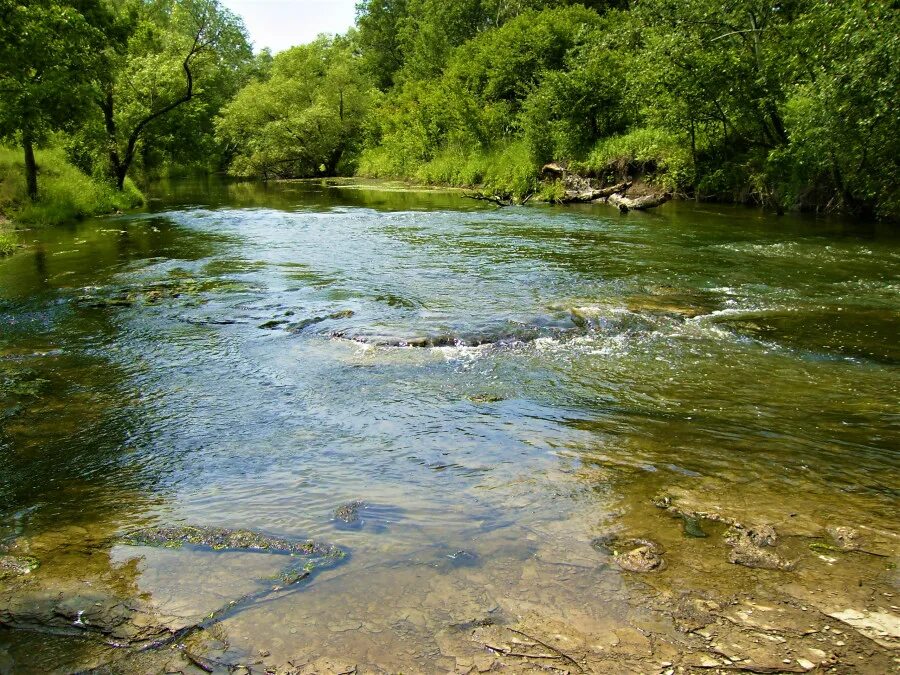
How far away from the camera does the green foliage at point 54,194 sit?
20750 mm

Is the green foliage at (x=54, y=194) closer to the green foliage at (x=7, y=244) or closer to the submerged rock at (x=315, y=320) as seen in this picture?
the green foliage at (x=7, y=244)

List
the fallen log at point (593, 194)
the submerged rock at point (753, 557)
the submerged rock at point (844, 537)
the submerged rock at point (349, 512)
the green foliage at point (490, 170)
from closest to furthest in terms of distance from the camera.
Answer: the submerged rock at point (753, 557), the submerged rock at point (844, 537), the submerged rock at point (349, 512), the fallen log at point (593, 194), the green foliage at point (490, 170)

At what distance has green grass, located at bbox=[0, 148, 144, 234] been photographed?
68.0 feet

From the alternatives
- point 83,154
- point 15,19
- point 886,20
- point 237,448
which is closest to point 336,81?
point 83,154

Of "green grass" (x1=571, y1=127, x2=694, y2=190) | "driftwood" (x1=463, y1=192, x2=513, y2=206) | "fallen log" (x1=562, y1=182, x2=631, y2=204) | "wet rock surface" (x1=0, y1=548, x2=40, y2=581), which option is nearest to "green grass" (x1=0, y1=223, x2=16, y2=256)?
"wet rock surface" (x1=0, y1=548, x2=40, y2=581)

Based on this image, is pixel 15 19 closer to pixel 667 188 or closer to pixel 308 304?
pixel 308 304

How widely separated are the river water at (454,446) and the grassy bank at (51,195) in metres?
10.3

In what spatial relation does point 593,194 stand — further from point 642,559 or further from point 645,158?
point 642,559

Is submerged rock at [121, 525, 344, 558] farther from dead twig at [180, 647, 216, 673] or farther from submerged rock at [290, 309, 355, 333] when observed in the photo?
submerged rock at [290, 309, 355, 333]

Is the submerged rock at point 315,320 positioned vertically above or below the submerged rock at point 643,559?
above

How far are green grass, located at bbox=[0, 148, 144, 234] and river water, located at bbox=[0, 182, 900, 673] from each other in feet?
34.5

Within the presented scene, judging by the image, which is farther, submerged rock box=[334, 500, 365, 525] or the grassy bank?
the grassy bank

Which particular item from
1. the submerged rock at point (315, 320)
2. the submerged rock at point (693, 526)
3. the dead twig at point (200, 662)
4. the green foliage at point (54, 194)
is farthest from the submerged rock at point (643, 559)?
the green foliage at point (54, 194)

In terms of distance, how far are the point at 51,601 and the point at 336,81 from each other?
59.6m
